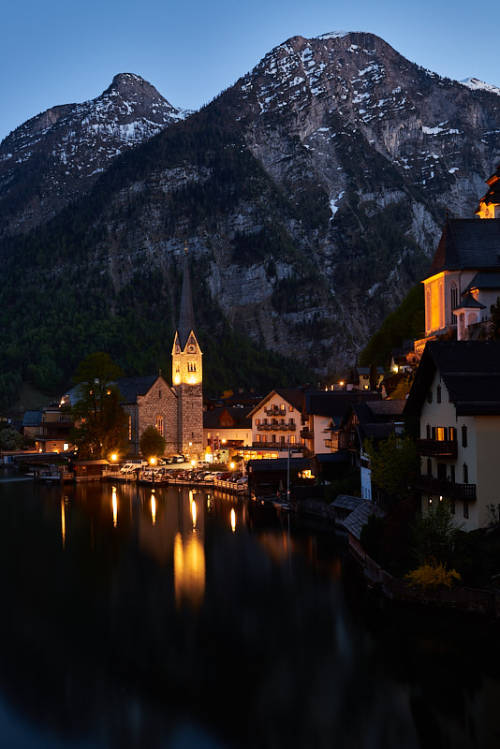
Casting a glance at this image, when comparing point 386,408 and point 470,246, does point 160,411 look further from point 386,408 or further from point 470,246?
point 386,408

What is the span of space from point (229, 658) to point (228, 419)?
90.6m

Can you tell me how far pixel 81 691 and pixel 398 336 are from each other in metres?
88.2

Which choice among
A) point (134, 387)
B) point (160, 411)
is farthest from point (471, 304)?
point (134, 387)

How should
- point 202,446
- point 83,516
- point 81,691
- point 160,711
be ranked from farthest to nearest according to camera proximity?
point 202,446
point 83,516
point 81,691
point 160,711

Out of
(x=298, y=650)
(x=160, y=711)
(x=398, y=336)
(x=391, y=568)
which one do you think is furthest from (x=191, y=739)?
(x=398, y=336)

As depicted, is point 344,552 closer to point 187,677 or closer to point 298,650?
point 298,650

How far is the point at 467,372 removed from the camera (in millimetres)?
36812

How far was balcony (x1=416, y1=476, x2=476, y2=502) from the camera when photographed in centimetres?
3416

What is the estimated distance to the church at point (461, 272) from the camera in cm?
6127

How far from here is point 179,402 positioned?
415 ft

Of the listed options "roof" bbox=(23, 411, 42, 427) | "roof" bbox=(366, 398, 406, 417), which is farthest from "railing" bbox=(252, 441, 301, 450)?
"roof" bbox=(23, 411, 42, 427)

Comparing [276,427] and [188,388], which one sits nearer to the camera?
[276,427]

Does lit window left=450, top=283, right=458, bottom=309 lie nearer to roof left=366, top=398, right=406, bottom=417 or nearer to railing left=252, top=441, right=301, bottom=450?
roof left=366, top=398, right=406, bottom=417

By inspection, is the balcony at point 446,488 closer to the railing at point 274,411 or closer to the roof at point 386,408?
the roof at point 386,408
